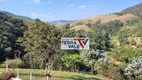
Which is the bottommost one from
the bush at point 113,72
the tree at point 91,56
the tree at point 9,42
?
the bush at point 113,72

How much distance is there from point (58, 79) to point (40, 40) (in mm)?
4179

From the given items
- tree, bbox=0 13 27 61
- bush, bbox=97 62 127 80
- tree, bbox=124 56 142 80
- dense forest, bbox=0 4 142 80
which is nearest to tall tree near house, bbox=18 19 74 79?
dense forest, bbox=0 4 142 80

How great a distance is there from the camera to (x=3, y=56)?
4822cm

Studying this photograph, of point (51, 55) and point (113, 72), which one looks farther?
point (113, 72)

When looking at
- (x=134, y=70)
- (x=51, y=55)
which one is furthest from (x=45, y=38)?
(x=134, y=70)

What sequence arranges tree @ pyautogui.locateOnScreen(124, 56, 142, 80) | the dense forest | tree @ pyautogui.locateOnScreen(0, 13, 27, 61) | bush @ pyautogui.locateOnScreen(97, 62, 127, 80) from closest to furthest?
the dense forest, tree @ pyautogui.locateOnScreen(124, 56, 142, 80), bush @ pyautogui.locateOnScreen(97, 62, 127, 80), tree @ pyautogui.locateOnScreen(0, 13, 27, 61)

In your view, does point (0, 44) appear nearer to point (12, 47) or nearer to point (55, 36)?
point (12, 47)

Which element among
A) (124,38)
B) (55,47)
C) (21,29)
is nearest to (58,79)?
(55,47)

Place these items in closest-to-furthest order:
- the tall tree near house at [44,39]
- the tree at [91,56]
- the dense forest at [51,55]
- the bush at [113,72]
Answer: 1. the tall tree near house at [44,39]
2. the dense forest at [51,55]
3. the bush at [113,72]
4. the tree at [91,56]

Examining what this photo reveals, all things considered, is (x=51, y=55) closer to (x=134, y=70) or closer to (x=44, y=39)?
(x=44, y=39)

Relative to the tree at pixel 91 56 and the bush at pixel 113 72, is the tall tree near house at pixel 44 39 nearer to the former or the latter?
the bush at pixel 113 72

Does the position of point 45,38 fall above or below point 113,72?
above

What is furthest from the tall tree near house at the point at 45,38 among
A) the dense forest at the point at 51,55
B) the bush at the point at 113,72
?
the bush at the point at 113,72

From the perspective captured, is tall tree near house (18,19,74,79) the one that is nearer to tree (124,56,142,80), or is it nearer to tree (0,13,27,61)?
tree (124,56,142,80)
